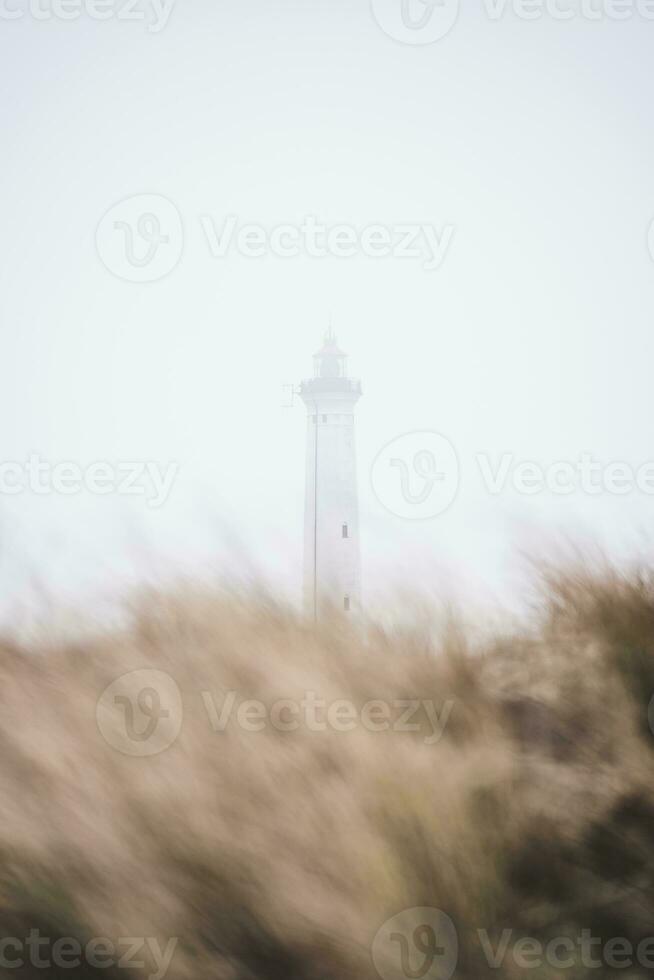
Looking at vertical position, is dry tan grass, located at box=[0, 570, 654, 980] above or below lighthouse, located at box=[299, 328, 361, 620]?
below

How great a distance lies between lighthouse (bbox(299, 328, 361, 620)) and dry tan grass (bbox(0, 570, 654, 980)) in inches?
674

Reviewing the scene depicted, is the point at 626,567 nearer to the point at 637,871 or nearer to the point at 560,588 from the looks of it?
the point at 560,588

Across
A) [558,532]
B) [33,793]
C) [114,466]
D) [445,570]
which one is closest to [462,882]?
[33,793]

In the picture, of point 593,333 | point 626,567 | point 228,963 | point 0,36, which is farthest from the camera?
point 0,36

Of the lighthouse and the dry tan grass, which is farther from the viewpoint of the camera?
the lighthouse

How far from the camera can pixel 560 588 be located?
1.88 meters

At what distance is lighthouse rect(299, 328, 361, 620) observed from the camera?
20.1 metres

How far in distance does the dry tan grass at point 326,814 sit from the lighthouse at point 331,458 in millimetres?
17129

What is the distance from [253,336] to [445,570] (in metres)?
147

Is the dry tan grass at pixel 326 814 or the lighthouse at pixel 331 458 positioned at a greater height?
the lighthouse at pixel 331 458

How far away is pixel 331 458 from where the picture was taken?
846 inches

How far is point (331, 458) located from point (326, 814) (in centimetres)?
2018

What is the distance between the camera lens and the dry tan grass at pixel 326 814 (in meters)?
1.29

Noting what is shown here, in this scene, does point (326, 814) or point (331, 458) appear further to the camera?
point (331, 458)
